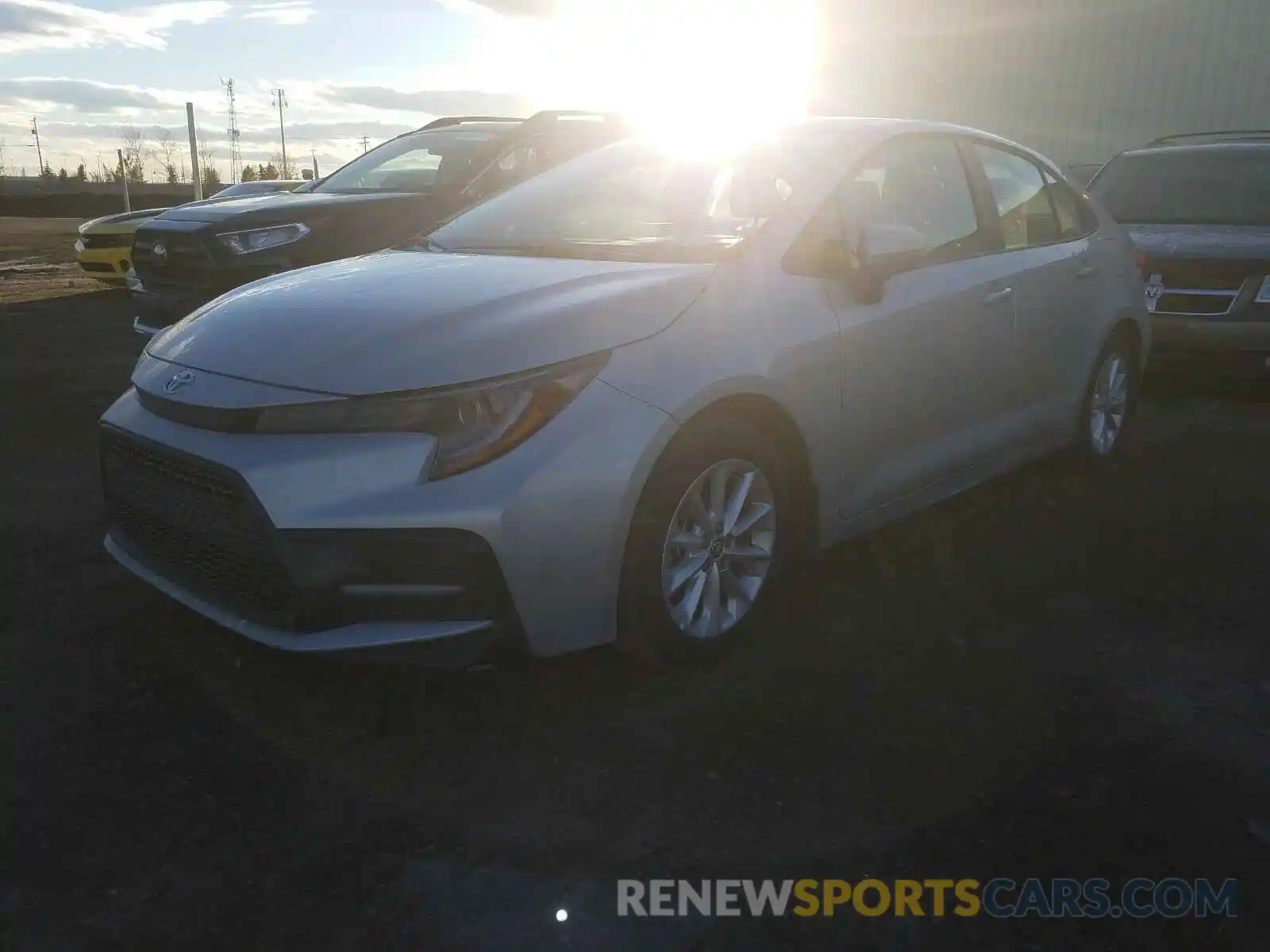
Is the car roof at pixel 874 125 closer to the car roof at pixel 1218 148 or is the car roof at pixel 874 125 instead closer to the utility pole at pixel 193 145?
the car roof at pixel 1218 148

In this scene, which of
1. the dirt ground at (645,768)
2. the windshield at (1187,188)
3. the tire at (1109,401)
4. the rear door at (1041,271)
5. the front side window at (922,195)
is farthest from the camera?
the windshield at (1187,188)

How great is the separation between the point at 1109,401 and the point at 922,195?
5.82 feet

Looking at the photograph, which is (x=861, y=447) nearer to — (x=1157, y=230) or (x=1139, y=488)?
(x=1139, y=488)

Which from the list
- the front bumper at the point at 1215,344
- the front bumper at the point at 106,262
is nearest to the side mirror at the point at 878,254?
the front bumper at the point at 1215,344

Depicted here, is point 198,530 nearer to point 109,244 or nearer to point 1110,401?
point 1110,401

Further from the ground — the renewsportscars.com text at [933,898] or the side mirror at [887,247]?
the side mirror at [887,247]

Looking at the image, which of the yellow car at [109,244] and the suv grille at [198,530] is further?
the yellow car at [109,244]

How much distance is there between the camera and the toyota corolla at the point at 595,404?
2.70 metres

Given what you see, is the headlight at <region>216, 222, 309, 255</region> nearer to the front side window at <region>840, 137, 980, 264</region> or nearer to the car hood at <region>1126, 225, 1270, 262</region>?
the front side window at <region>840, 137, 980, 264</region>

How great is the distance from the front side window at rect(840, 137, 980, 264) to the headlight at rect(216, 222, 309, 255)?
4.54 m

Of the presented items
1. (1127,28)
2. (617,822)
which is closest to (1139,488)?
(617,822)

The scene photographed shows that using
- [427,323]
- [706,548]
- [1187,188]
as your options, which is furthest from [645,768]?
[1187,188]

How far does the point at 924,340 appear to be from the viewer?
3801 mm

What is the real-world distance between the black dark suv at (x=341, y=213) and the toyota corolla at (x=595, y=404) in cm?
327
